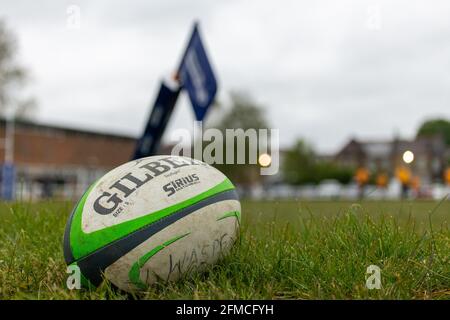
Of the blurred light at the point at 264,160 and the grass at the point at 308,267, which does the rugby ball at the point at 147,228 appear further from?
the blurred light at the point at 264,160

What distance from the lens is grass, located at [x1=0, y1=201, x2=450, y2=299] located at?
3449mm

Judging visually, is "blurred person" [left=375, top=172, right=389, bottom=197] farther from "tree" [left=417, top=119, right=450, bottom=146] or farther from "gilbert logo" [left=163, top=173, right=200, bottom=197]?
"tree" [left=417, top=119, right=450, bottom=146]

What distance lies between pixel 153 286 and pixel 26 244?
199 centimetres

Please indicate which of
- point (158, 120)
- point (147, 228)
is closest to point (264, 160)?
point (147, 228)

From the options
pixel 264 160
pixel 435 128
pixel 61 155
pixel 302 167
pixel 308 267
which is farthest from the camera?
pixel 435 128

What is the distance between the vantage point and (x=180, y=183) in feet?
12.6

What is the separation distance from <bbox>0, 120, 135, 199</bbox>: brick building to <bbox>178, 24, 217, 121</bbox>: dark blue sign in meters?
43.9

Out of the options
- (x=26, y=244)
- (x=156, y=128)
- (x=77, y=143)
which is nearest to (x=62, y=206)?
(x=26, y=244)

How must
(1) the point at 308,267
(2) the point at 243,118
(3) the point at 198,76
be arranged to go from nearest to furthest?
(1) the point at 308,267
(3) the point at 198,76
(2) the point at 243,118

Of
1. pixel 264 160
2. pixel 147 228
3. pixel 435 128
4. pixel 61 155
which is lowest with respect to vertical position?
pixel 147 228

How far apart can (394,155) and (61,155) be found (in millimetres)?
59865

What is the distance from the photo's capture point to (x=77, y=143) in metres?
61.8

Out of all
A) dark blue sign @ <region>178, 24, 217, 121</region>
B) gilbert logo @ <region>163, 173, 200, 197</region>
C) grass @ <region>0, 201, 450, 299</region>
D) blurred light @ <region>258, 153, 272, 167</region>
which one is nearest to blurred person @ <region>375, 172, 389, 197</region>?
blurred light @ <region>258, 153, 272, 167</region>

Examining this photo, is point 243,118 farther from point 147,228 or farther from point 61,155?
point 147,228
